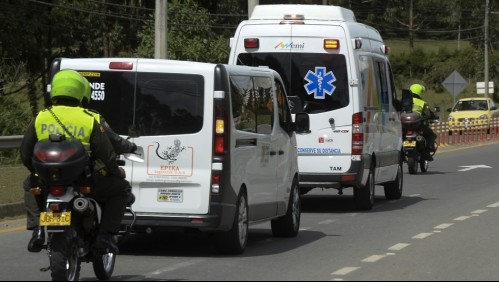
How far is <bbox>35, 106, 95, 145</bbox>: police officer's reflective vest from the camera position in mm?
9852

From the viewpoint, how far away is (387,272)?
11.6 meters

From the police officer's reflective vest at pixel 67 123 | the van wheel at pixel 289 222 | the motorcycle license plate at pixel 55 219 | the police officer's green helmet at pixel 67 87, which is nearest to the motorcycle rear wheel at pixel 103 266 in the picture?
the motorcycle license plate at pixel 55 219

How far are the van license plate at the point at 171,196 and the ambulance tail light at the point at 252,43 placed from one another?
6308 mm

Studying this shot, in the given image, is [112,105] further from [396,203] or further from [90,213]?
[396,203]

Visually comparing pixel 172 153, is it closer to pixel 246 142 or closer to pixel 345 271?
pixel 246 142

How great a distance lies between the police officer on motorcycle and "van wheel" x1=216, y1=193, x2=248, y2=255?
2803 millimetres

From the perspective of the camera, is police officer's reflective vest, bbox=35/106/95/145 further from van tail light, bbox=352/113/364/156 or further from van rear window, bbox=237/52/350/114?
van tail light, bbox=352/113/364/156

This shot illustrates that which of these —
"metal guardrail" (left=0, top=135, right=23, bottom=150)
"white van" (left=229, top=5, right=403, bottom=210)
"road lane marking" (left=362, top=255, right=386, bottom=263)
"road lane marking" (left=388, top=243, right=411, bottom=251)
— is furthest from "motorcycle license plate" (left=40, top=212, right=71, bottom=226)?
"metal guardrail" (left=0, top=135, right=23, bottom=150)

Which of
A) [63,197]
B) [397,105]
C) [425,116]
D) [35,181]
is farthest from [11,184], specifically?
[425,116]

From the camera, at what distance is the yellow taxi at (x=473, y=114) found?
48156 millimetres

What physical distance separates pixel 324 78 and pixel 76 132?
875cm

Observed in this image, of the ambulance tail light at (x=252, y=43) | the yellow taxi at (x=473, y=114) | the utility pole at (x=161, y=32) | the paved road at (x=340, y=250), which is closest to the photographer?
the paved road at (x=340, y=250)

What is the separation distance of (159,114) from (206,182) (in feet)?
2.72

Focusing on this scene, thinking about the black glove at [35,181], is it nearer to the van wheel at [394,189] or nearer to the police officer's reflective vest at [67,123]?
the police officer's reflective vest at [67,123]
